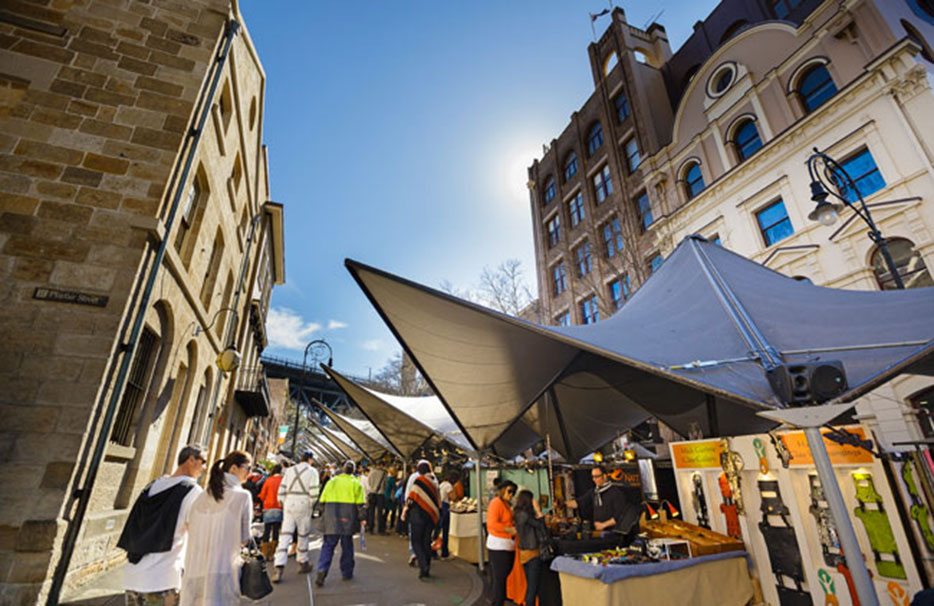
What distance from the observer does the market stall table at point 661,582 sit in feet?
13.7

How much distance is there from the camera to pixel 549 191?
26969mm

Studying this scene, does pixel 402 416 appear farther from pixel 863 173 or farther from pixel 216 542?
pixel 863 173

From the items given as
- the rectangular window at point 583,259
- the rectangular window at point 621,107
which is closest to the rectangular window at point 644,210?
the rectangular window at point 583,259

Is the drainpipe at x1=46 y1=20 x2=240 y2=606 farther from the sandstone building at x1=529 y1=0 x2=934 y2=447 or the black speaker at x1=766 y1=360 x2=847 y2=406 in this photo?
the sandstone building at x1=529 y1=0 x2=934 y2=447

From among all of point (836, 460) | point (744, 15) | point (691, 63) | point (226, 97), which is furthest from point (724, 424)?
point (691, 63)

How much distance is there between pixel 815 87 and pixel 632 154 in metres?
8.29

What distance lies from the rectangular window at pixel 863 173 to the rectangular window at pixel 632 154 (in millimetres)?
9395

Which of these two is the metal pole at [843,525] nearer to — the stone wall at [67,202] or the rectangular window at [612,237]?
the stone wall at [67,202]

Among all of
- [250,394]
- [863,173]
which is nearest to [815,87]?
[863,173]

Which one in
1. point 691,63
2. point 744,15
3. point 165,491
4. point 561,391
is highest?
point 691,63

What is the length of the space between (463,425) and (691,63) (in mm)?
21458

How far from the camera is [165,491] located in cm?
303

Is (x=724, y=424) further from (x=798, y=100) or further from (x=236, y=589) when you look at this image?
(x=798, y=100)

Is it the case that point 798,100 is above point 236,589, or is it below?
above
